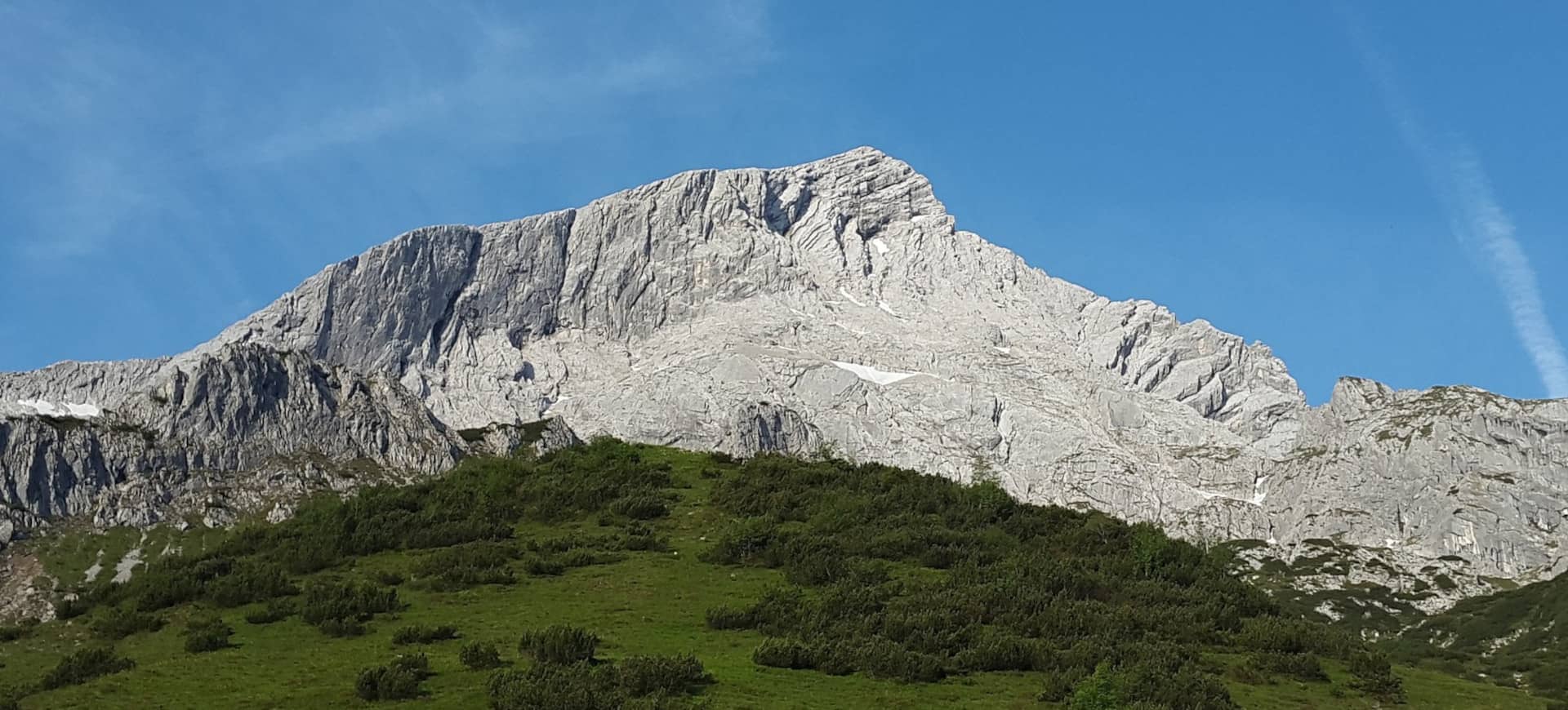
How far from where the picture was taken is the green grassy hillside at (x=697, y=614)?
34.4 m

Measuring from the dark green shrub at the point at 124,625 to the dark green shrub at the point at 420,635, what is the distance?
10336 millimetres

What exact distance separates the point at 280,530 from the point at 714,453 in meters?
25.6

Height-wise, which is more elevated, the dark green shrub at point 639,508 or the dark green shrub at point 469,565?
the dark green shrub at point 639,508

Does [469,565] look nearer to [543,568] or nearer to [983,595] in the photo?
[543,568]

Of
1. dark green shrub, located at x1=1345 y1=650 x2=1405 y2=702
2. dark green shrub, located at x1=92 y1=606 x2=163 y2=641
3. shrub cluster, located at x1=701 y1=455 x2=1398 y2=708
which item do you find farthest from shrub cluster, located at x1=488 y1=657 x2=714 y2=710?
dark green shrub, located at x1=1345 y1=650 x2=1405 y2=702

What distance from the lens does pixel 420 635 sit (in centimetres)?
3991

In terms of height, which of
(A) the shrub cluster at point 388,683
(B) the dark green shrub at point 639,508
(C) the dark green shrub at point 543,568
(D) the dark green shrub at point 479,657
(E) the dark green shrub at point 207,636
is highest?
(B) the dark green shrub at point 639,508

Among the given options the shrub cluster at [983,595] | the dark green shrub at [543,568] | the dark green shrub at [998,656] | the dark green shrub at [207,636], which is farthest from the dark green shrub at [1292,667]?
the dark green shrub at [207,636]

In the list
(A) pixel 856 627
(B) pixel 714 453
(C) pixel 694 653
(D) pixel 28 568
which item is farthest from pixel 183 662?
(D) pixel 28 568

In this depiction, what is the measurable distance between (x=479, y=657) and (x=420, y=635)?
17.0ft

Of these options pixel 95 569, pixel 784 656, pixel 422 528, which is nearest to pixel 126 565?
pixel 95 569

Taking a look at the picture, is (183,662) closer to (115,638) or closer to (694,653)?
(115,638)

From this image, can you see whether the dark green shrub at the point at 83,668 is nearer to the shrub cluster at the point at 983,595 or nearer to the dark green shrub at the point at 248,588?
the dark green shrub at the point at 248,588

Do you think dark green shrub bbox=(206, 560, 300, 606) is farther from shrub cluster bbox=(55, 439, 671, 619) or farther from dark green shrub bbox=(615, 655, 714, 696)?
dark green shrub bbox=(615, 655, 714, 696)
